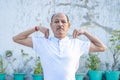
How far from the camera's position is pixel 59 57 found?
8.15 feet

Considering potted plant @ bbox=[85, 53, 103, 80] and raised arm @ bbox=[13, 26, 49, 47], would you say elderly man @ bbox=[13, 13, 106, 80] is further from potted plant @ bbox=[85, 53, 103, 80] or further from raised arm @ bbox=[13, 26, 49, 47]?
Result: potted plant @ bbox=[85, 53, 103, 80]

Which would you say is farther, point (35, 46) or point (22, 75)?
point (22, 75)

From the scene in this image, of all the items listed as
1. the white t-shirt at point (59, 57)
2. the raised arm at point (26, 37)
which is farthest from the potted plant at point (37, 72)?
the white t-shirt at point (59, 57)

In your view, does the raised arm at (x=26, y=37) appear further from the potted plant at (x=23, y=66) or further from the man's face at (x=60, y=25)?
the potted plant at (x=23, y=66)

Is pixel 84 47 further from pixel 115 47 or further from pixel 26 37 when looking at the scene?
pixel 115 47

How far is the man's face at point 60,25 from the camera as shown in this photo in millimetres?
2564

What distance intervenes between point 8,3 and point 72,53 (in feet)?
12.0

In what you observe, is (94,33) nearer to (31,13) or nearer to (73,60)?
(31,13)

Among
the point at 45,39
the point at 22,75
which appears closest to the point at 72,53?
the point at 45,39

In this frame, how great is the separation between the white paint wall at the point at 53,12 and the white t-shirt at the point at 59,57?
3456 mm

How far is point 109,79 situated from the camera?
5.67 m

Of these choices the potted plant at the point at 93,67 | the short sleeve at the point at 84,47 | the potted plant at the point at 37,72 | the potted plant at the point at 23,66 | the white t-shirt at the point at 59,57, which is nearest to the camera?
the white t-shirt at the point at 59,57

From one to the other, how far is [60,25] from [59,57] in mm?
257

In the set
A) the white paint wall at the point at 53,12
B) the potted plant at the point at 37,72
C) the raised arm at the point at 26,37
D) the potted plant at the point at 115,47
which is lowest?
the potted plant at the point at 37,72
